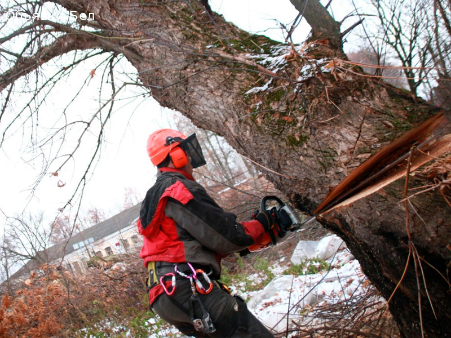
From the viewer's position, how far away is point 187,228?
7.30 ft

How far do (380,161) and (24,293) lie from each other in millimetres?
6825

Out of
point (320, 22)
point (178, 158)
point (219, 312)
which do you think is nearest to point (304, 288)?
point (219, 312)

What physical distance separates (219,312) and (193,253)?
0.39m

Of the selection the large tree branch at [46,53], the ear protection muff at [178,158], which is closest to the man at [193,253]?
the ear protection muff at [178,158]

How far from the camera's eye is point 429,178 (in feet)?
5.34

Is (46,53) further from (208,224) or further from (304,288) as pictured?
(304,288)

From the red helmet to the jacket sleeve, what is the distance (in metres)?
0.43

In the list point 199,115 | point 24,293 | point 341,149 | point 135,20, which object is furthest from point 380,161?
A: point 24,293

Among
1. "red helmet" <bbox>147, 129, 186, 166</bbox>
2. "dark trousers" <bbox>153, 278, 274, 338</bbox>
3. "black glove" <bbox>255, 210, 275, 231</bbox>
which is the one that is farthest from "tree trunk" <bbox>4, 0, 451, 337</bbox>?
"dark trousers" <bbox>153, 278, 274, 338</bbox>

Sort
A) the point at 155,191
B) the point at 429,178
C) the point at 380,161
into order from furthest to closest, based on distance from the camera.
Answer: the point at 155,191 < the point at 380,161 < the point at 429,178

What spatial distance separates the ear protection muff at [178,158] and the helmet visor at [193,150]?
0.24 feet

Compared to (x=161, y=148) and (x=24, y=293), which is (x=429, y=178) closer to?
(x=161, y=148)

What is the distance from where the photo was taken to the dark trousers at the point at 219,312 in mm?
2139

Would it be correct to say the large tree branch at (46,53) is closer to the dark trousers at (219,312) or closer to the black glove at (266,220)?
the black glove at (266,220)
